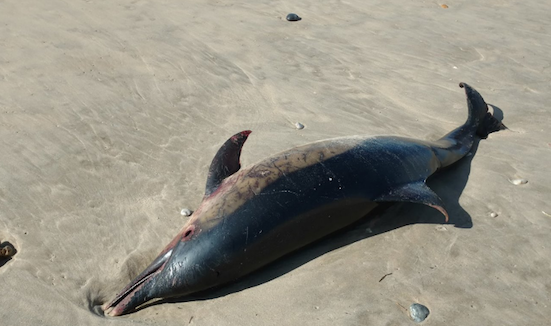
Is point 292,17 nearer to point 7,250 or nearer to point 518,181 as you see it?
point 518,181

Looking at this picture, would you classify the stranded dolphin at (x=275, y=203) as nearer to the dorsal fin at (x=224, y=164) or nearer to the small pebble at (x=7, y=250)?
the dorsal fin at (x=224, y=164)

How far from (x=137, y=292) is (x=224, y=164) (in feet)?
4.08

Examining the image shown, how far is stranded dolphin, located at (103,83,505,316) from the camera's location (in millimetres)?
3871

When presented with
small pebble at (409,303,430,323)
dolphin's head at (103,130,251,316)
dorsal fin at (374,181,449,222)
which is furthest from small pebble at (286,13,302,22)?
small pebble at (409,303,430,323)

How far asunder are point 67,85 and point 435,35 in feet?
17.3

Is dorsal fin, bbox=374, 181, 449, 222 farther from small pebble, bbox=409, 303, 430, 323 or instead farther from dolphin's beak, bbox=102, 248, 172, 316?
dolphin's beak, bbox=102, 248, 172, 316

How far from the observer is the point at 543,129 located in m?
6.43

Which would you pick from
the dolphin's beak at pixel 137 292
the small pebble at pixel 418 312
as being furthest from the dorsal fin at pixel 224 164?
the small pebble at pixel 418 312

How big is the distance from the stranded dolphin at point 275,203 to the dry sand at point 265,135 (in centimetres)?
20

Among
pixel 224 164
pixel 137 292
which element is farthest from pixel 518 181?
pixel 137 292

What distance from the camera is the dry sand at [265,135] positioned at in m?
4.02

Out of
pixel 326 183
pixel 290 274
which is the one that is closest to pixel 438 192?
pixel 326 183

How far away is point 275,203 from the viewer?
411 cm

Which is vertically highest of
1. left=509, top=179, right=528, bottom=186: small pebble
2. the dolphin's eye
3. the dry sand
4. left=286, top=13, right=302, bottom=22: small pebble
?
the dolphin's eye
